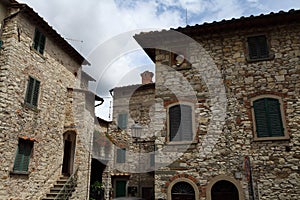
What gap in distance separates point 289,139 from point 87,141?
9.73m

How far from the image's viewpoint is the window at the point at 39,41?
A: 11.1 meters

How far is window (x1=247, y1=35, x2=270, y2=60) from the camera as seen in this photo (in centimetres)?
908

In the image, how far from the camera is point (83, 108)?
13.3 meters

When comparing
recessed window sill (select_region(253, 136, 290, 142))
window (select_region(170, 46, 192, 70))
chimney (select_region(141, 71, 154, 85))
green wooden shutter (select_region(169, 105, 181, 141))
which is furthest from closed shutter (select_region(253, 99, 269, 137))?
chimney (select_region(141, 71, 154, 85))

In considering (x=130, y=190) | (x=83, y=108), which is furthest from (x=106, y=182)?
(x=83, y=108)

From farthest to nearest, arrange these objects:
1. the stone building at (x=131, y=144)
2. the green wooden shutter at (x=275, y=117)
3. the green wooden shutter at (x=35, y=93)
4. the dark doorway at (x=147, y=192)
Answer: the stone building at (x=131, y=144) → the dark doorway at (x=147, y=192) → the green wooden shutter at (x=35, y=93) → the green wooden shutter at (x=275, y=117)

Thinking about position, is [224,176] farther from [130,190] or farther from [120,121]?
[120,121]

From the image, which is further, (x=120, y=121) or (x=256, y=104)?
(x=120, y=121)

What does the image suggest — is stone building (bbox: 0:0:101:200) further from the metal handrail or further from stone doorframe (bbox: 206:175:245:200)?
stone doorframe (bbox: 206:175:245:200)

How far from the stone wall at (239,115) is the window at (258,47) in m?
0.19

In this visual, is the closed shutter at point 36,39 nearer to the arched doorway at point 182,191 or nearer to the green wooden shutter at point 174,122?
the green wooden shutter at point 174,122

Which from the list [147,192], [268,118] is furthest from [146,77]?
[268,118]

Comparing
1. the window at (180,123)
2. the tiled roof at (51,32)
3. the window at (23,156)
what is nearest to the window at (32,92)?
the window at (23,156)

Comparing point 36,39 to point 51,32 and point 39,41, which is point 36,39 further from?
point 51,32
